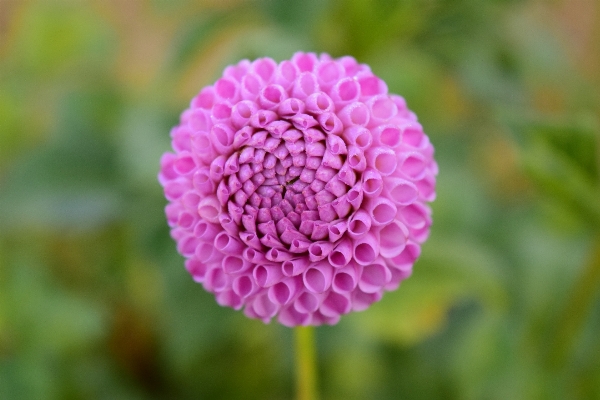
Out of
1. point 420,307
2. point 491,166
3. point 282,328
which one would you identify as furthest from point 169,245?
point 491,166

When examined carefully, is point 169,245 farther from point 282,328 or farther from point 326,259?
point 326,259

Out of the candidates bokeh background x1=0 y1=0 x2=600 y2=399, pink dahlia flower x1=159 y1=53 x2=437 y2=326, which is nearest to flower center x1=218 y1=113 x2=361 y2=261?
pink dahlia flower x1=159 y1=53 x2=437 y2=326

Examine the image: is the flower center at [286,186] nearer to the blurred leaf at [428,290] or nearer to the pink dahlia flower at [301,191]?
the pink dahlia flower at [301,191]

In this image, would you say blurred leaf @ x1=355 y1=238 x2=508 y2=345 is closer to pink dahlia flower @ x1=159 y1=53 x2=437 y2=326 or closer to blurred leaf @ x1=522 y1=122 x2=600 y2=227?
blurred leaf @ x1=522 y1=122 x2=600 y2=227

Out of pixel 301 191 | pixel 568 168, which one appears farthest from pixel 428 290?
pixel 301 191

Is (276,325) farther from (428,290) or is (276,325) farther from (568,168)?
(568,168)
